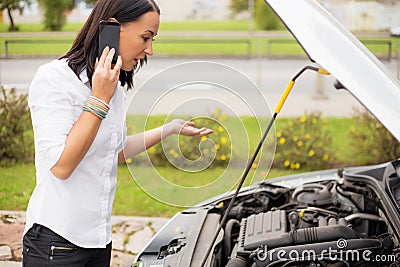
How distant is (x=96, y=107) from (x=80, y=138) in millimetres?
102

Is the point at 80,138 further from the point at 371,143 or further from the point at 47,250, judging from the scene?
the point at 371,143

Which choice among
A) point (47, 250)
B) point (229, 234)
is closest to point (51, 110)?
point (47, 250)

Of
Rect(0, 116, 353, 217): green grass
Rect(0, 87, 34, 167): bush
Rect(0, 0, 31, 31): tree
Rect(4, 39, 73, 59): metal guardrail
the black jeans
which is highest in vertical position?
Rect(0, 0, 31, 31): tree

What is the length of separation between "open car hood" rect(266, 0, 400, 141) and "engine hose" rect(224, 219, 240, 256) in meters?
0.99

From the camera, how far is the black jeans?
193 centimetres

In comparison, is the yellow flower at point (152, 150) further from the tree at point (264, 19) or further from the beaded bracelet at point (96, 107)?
the tree at point (264, 19)

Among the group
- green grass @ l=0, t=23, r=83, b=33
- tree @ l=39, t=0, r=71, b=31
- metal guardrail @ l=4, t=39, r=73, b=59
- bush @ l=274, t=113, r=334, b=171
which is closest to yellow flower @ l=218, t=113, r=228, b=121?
bush @ l=274, t=113, r=334, b=171

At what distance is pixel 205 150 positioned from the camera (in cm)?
225

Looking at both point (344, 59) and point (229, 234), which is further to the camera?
point (229, 234)

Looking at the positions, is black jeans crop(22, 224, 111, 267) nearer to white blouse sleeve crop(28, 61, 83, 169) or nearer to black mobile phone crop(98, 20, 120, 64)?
white blouse sleeve crop(28, 61, 83, 169)

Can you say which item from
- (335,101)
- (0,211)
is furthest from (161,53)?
(0,211)

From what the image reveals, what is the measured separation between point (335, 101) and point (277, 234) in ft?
23.2

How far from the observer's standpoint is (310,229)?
2.38 m

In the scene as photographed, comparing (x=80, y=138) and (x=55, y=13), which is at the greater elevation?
(x=80, y=138)
